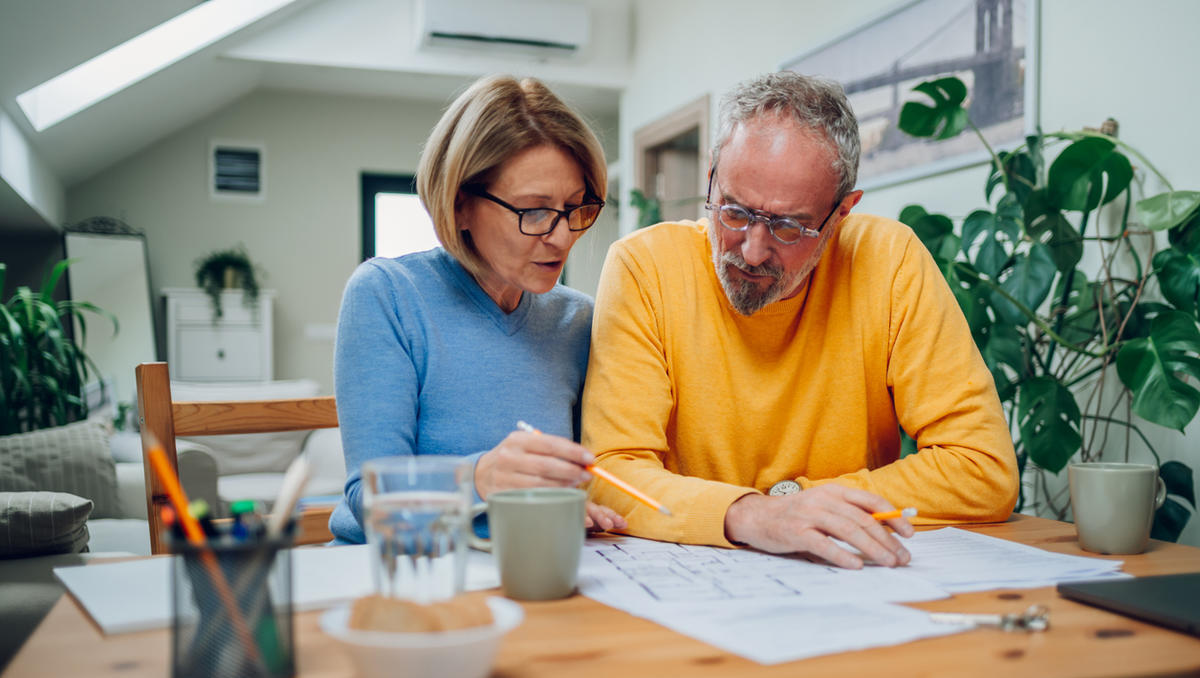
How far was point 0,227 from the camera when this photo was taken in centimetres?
468

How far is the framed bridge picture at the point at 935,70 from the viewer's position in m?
2.61

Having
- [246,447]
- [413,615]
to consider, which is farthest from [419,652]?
[246,447]

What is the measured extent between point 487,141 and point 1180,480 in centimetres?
169

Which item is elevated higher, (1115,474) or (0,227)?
(0,227)

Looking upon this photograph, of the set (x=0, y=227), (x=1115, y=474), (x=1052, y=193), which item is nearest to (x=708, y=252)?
(x=1115, y=474)

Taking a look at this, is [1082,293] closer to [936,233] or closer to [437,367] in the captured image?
[936,233]

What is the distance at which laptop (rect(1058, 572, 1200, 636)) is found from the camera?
0.67 metres

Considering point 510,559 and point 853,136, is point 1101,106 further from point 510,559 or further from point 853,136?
point 510,559

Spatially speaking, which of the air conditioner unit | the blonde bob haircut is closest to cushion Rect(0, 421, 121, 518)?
the blonde bob haircut

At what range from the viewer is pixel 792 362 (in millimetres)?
1324

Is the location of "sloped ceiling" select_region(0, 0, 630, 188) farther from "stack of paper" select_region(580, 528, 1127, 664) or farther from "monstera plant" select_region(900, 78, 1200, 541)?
"stack of paper" select_region(580, 528, 1127, 664)

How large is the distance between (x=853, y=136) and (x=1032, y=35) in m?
1.63

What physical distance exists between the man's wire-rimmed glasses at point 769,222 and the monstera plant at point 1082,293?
1.01 metres

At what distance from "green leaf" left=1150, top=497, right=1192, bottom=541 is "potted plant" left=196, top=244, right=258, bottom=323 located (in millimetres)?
5216
